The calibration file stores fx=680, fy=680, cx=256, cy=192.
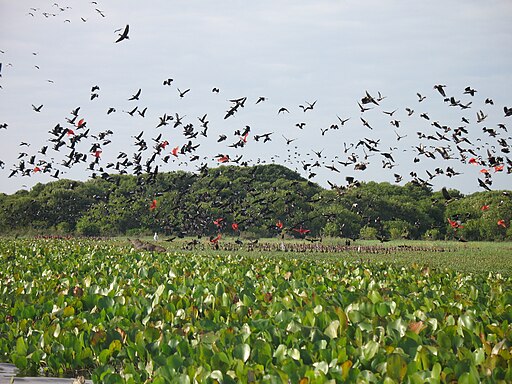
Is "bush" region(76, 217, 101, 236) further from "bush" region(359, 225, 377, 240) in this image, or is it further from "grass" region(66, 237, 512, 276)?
"bush" region(359, 225, 377, 240)

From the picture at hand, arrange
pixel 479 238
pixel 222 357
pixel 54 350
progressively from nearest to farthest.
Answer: pixel 222 357
pixel 54 350
pixel 479 238

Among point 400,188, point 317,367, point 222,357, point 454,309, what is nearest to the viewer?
point 317,367

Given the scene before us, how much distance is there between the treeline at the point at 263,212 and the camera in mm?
42000

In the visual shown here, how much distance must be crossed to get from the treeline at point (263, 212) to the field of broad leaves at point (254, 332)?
1140 inches

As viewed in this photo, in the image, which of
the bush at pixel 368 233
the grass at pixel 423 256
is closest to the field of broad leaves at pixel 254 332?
the grass at pixel 423 256

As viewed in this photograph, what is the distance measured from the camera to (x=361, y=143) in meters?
22.1

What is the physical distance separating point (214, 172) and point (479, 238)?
70.9ft

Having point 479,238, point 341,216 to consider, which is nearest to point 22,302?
point 341,216

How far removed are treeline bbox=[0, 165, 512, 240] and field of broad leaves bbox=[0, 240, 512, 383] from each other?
29.0 m

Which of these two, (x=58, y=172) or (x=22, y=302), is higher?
(x=58, y=172)

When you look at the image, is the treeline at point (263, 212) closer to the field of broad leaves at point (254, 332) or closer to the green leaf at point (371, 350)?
the field of broad leaves at point (254, 332)

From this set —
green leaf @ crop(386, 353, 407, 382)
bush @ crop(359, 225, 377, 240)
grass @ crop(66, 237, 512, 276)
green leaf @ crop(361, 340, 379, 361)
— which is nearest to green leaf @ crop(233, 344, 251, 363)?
green leaf @ crop(361, 340, 379, 361)

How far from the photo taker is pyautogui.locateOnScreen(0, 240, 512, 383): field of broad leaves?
17.1ft

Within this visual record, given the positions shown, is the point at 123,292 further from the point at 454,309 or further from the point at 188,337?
the point at 454,309
